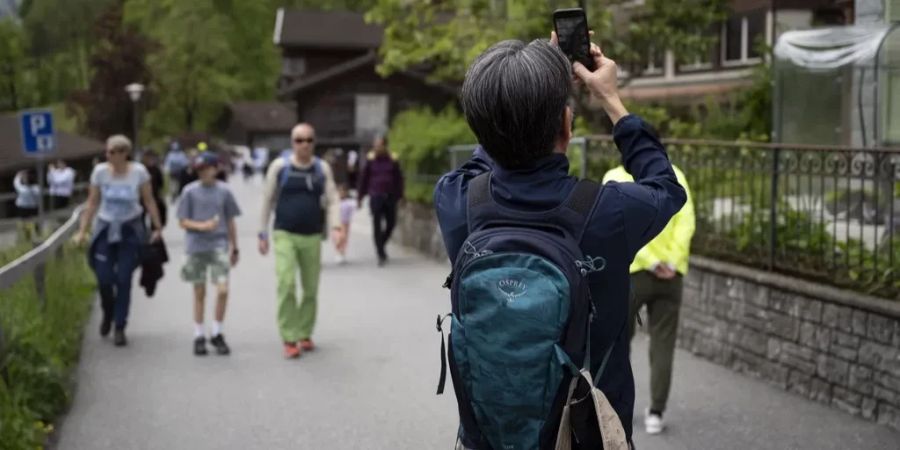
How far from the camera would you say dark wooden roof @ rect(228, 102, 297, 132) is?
109938 millimetres

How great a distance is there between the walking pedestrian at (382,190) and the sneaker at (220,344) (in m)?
8.25

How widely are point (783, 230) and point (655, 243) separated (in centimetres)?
263

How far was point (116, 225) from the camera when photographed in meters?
11.2

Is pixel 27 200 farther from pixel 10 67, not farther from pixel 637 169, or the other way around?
pixel 10 67

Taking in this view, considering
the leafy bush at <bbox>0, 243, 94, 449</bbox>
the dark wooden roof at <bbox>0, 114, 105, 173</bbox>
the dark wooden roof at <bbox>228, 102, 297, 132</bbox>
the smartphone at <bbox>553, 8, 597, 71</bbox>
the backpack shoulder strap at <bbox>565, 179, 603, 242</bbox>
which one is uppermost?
the smartphone at <bbox>553, 8, 597, 71</bbox>

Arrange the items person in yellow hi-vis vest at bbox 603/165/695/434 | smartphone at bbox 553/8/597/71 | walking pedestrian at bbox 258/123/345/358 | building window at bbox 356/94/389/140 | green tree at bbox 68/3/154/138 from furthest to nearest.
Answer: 1. green tree at bbox 68/3/154/138
2. building window at bbox 356/94/389/140
3. walking pedestrian at bbox 258/123/345/358
4. person in yellow hi-vis vest at bbox 603/165/695/434
5. smartphone at bbox 553/8/597/71

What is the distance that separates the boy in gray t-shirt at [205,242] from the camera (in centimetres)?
1071

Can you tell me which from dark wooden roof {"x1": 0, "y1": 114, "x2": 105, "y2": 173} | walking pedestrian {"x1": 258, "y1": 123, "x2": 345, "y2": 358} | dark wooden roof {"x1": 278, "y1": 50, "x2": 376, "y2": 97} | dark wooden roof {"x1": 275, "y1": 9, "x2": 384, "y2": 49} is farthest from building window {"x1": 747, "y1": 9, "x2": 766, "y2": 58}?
dark wooden roof {"x1": 275, "y1": 9, "x2": 384, "y2": 49}

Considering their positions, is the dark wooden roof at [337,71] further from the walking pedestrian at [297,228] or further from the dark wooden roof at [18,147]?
the walking pedestrian at [297,228]

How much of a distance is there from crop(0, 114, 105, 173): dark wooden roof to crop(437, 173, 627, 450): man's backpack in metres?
47.5

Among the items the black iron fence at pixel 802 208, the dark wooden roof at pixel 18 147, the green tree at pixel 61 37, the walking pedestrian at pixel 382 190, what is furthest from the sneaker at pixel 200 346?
the green tree at pixel 61 37

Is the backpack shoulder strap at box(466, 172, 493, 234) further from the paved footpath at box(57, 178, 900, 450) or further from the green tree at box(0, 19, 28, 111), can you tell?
the green tree at box(0, 19, 28, 111)

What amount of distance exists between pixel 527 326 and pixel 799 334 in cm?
610

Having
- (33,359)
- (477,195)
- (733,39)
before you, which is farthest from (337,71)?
(477,195)
